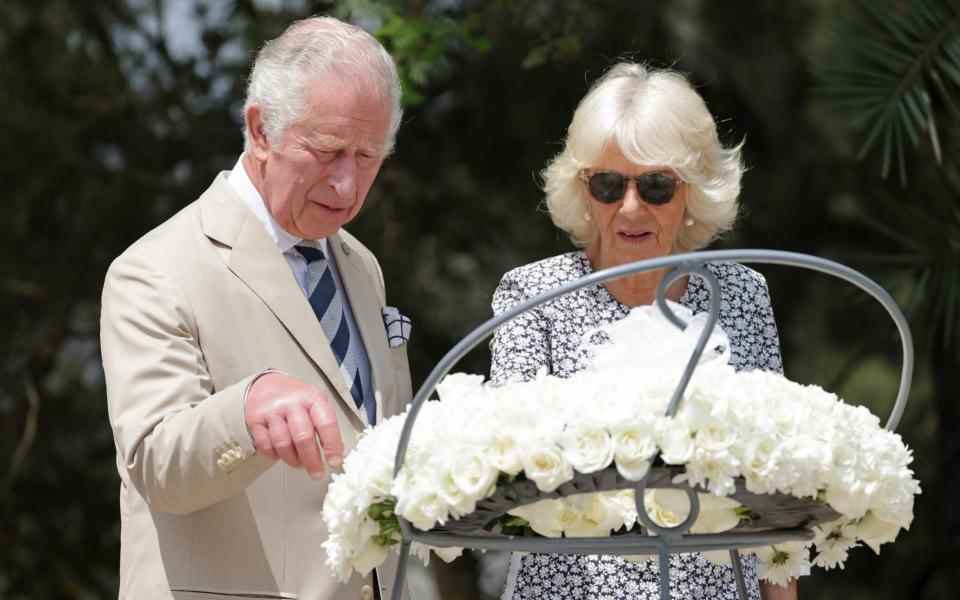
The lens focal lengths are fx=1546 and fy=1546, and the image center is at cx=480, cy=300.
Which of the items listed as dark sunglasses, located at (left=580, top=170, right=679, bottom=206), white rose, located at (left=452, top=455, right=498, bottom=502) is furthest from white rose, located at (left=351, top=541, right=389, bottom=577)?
dark sunglasses, located at (left=580, top=170, right=679, bottom=206)

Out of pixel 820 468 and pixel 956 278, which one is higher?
pixel 820 468

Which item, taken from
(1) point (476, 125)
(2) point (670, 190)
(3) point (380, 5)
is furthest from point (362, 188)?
(1) point (476, 125)

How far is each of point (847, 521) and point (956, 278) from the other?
334cm

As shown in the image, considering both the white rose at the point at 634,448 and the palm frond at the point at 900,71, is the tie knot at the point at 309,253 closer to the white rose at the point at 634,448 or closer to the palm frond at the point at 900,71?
the white rose at the point at 634,448

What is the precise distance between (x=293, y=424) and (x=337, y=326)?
783mm

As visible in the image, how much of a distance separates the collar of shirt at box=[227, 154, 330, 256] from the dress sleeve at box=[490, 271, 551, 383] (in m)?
0.41

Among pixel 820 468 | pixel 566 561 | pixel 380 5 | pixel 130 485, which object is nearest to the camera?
pixel 820 468

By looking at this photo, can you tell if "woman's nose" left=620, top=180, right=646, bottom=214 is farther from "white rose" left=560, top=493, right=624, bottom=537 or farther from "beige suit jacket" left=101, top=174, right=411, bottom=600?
"white rose" left=560, top=493, right=624, bottom=537

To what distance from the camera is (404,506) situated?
2.01 m

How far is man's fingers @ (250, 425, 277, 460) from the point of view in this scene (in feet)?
7.16

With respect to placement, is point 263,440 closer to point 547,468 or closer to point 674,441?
point 547,468

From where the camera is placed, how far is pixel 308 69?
9.22 ft

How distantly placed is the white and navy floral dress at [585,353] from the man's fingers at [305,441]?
0.86 meters

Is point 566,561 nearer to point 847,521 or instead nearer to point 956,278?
point 847,521
